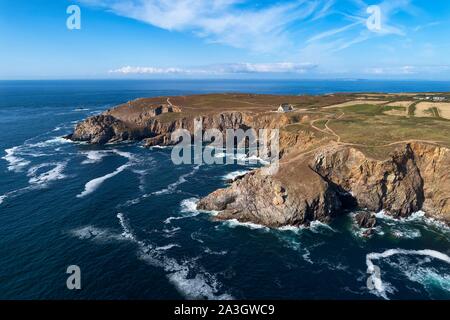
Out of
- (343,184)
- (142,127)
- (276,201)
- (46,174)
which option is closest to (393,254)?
(276,201)

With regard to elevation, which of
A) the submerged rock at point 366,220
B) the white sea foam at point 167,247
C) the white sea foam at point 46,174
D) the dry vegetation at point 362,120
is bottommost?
the white sea foam at point 167,247

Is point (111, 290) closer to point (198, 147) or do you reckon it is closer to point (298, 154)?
point (298, 154)

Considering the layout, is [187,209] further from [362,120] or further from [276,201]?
[362,120]

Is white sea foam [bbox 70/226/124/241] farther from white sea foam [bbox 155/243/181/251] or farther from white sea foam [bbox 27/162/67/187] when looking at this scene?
white sea foam [bbox 27/162/67/187]

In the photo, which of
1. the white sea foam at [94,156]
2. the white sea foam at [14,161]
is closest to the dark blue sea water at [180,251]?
the white sea foam at [14,161]

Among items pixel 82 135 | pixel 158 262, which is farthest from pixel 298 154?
pixel 82 135

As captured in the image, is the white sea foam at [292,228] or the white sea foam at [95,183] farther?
the white sea foam at [95,183]

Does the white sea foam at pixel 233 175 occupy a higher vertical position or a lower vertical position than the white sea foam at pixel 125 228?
higher

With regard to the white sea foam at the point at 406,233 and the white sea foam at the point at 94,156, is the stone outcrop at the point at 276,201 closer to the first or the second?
the white sea foam at the point at 406,233
